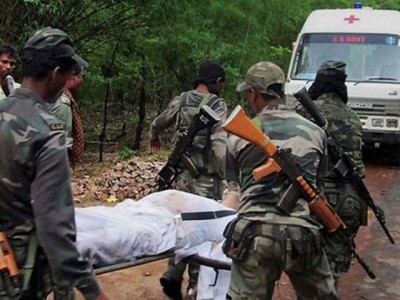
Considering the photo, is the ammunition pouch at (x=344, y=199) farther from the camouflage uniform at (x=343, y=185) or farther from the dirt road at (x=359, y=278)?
the dirt road at (x=359, y=278)

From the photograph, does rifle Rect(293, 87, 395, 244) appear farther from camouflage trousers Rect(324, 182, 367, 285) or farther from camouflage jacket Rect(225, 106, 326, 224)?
camouflage jacket Rect(225, 106, 326, 224)

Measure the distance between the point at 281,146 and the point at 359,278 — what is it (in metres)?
2.64

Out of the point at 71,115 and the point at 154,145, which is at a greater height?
the point at 71,115

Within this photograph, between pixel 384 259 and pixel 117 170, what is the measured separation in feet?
11.4

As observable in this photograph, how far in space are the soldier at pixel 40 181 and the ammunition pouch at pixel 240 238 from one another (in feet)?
3.45

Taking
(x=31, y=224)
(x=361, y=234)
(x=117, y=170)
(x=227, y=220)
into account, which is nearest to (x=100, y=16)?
(x=117, y=170)

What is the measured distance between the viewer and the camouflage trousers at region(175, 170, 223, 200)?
4.57m

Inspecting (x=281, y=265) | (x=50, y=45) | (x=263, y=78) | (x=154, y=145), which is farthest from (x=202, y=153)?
(x=50, y=45)

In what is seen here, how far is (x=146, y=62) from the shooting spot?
1234cm

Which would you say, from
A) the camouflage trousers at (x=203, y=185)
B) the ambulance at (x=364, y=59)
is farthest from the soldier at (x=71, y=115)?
the ambulance at (x=364, y=59)

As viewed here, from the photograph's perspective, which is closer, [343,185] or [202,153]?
[343,185]

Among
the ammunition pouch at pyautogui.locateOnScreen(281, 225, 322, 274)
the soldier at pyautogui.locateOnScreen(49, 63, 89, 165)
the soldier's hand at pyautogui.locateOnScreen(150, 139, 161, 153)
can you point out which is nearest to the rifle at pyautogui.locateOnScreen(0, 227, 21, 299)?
the ammunition pouch at pyautogui.locateOnScreen(281, 225, 322, 274)

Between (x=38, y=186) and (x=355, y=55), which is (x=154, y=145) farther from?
(x=355, y=55)

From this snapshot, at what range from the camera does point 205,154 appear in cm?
454
